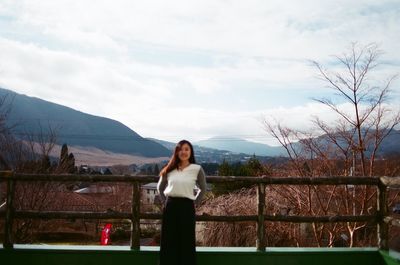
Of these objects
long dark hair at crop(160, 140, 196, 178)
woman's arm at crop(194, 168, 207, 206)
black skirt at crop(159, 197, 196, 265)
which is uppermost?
long dark hair at crop(160, 140, 196, 178)

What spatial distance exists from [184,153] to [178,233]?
76 cm

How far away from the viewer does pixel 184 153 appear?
13.3 ft

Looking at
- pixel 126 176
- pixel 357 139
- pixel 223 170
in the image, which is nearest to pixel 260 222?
pixel 126 176

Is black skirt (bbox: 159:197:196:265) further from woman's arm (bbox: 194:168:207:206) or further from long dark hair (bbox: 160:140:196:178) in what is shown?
long dark hair (bbox: 160:140:196:178)

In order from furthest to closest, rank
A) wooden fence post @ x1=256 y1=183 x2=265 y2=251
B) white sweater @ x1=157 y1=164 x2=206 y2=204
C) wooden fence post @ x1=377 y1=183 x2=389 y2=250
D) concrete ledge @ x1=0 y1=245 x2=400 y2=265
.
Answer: wooden fence post @ x1=377 y1=183 x2=389 y2=250, wooden fence post @ x1=256 y1=183 x2=265 y2=251, concrete ledge @ x1=0 y1=245 x2=400 y2=265, white sweater @ x1=157 y1=164 x2=206 y2=204

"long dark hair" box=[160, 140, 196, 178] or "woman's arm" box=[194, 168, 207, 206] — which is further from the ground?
"long dark hair" box=[160, 140, 196, 178]

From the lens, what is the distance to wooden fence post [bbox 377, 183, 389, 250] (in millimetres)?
4691

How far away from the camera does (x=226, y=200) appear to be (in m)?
13.9

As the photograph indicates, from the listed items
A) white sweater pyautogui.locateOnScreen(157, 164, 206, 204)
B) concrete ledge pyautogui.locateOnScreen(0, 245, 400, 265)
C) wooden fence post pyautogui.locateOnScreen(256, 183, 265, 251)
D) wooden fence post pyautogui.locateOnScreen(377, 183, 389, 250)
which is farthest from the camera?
wooden fence post pyautogui.locateOnScreen(377, 183, 389, 250)

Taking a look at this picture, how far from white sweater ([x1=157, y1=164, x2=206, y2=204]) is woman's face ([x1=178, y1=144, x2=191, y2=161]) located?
0.31ft

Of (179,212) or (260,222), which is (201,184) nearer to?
(179,212)

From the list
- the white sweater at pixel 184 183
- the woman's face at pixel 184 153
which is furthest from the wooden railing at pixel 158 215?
the woman's face at pixel 184 153

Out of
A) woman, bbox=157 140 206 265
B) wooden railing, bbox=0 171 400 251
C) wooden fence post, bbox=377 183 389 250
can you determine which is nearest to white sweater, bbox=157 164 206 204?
woman, bbox=157 140 206 265

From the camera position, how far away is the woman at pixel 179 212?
13.1ft
